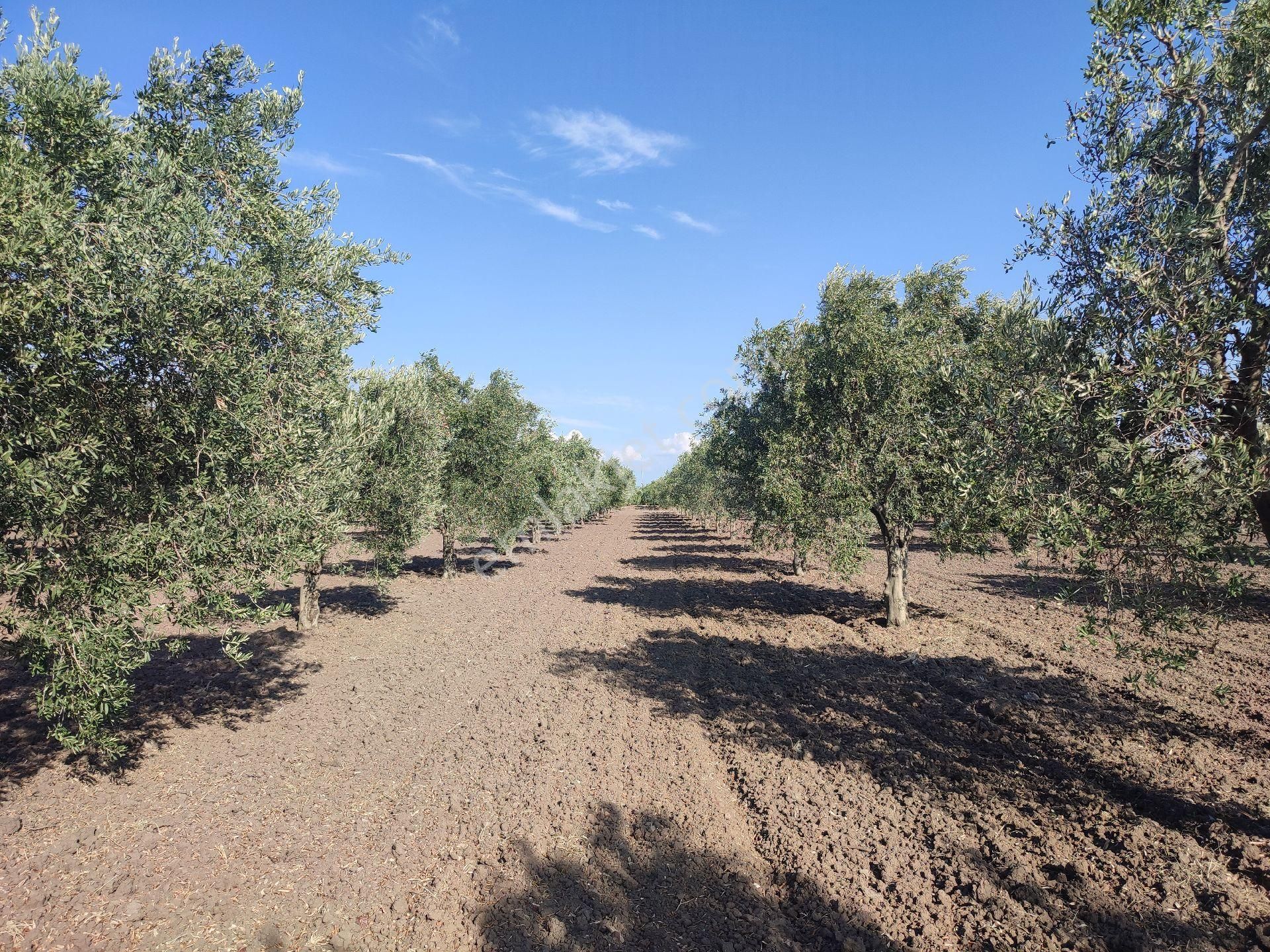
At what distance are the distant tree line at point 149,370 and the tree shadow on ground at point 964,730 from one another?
9.59 m

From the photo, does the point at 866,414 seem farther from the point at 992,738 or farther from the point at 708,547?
the point at 708,547

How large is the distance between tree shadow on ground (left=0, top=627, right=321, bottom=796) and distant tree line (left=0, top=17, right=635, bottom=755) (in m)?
0.75

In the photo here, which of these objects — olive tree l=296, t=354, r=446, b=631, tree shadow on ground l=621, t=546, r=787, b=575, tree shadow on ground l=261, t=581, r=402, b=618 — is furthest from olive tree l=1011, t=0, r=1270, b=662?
tree shadow on ground l=621, t=546, r=787, b=575

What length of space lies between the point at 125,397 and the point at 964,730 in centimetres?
1570

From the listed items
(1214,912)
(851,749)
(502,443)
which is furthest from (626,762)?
(502,443)

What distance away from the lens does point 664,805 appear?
32.8ft

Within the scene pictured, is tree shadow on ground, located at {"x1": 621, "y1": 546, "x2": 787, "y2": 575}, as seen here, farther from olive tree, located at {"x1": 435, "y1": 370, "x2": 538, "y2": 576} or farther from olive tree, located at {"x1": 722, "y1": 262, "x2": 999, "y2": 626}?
olive tree, located at {"x1": 722, "y1": 262, "x2": 999, "y2": 626}

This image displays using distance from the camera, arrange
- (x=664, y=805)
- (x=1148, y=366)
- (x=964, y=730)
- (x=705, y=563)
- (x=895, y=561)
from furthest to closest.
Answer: (x=705, y=563) → (x=895, y=561) → (x=964, y=730) → (x=664, y=805) → (x=1148, y=366)

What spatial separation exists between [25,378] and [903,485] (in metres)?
18.4

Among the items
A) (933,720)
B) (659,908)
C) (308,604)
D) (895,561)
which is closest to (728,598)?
(895,561)

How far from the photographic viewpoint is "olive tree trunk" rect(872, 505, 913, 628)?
61.3ft

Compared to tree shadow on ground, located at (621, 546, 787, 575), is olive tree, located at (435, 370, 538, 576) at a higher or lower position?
higher

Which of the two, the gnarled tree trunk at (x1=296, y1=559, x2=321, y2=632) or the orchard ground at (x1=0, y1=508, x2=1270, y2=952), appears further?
the gnarled tree trunk at (x1=296, y1=559, x2=321, y2=632)

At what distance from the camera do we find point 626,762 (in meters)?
11.6
